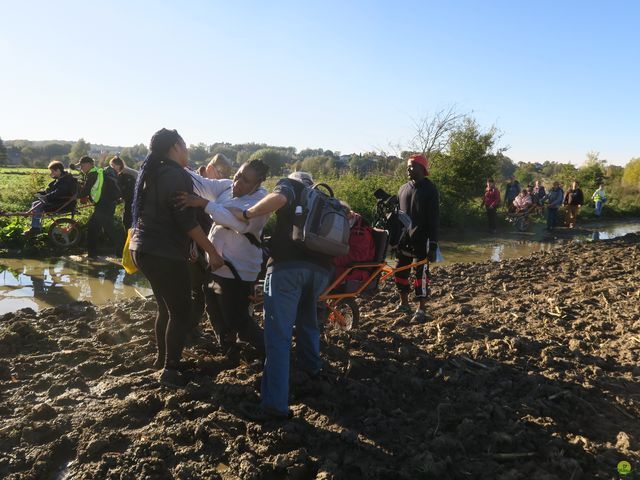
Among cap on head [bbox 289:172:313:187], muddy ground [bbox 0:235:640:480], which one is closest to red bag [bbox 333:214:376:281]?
muddy ground [bbox 0:235:640:480]

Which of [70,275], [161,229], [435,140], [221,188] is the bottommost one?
[70,275]

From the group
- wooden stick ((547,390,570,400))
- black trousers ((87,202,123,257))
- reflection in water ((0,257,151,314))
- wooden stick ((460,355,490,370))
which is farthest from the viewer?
black trousers ((87,202,123,257))

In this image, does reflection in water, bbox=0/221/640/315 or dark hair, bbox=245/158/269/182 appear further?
reflection in water, bbox=0/221/640/315

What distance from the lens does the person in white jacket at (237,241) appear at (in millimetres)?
3963

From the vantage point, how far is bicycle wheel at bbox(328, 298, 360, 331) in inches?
225

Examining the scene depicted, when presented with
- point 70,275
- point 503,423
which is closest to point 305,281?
point 503,423

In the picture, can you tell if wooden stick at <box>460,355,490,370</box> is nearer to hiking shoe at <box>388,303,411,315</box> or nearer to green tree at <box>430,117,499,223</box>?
hiking shoe at <box>388,303,411,315</box>

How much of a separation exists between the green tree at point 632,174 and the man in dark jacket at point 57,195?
127 feet

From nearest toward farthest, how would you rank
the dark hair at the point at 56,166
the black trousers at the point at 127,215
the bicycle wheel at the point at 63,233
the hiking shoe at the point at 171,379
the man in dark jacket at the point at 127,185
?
the hiking shoe at the point at 171,379
the man in dark jacket at the point at 127,185
the black trousers at the point at 127,215
the dark hair at the point at 56,166
the bicycle wheel at the point at 63,233

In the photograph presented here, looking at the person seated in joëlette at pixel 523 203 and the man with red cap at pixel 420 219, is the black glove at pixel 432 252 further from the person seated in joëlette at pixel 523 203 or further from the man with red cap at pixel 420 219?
the person seated in joëlette at pixel 523 203

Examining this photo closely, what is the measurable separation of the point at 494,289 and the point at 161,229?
602 cm

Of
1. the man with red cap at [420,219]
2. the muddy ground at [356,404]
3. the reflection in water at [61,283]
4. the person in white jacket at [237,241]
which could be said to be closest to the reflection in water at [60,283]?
the reflection in water at [61,283]

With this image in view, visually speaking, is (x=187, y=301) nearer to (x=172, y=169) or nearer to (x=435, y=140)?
(x=172, y=169)

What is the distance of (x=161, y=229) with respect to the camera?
12.4 ft
